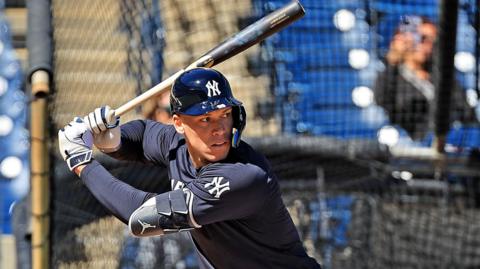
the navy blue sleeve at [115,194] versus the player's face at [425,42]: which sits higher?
the player's face at [425,42]

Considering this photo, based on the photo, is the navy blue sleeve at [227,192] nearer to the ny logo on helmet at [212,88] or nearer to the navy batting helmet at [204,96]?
the navy batting helmet at [204,96]

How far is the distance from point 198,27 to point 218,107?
2.25 m

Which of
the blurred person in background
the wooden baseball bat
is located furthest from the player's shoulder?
the blurred person in background

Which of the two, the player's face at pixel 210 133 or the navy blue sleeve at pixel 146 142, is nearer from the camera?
the player's face at pixel 210 133

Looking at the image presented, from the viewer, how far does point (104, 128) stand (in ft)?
9.45

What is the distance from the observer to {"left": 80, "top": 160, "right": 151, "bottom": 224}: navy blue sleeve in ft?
8.76

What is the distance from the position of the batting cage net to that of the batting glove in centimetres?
125

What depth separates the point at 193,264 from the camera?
4520 mm

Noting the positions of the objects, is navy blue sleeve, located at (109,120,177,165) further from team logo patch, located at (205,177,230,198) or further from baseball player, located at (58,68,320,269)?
team logo patch, located at (205,177,230,198)

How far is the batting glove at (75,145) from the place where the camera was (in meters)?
2.75

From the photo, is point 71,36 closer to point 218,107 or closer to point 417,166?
point 218,107

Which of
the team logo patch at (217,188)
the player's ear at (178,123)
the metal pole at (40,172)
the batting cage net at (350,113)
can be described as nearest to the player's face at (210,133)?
the player's ear at (178,123)

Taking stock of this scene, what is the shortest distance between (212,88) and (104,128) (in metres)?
0.47

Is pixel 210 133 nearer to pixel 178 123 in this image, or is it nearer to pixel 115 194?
pixel 178 123
